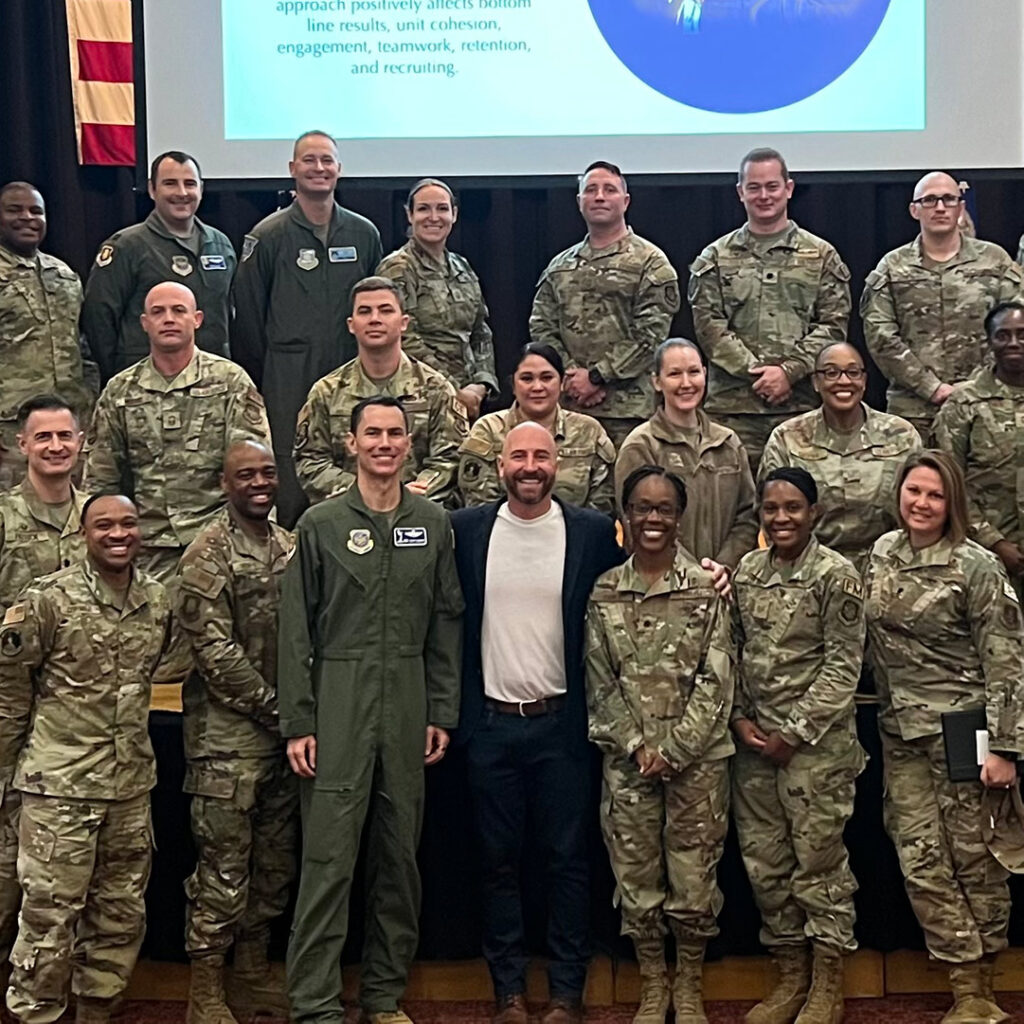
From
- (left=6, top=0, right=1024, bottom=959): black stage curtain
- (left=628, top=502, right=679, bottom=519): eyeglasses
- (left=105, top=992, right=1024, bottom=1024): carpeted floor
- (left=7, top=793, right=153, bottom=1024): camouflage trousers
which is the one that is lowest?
(left=105, top=992, right=1024, bottom=1024): carpeted floor

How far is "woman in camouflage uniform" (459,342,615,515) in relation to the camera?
516cm

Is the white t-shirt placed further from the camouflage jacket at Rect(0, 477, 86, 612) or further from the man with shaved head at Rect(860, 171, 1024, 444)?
the man with shaved head at Rect(860, 171, 1024, 444)

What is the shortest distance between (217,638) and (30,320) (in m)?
2.14

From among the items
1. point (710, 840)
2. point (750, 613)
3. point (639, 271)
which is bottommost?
point (710, 840)

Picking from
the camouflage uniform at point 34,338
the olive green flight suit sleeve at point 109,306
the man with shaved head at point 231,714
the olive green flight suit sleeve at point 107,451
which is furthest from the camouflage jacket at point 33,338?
the man with shaved head at point 231,714

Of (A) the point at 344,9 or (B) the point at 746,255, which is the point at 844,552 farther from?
(A) the point at 344,9

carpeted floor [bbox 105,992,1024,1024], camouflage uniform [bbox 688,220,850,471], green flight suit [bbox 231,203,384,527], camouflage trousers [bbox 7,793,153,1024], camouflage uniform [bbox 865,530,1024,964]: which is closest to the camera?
camouflage trousers [bbox 7,793,153,1024]

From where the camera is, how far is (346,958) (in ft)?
16.4

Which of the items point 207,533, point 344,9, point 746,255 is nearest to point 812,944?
point 207,533

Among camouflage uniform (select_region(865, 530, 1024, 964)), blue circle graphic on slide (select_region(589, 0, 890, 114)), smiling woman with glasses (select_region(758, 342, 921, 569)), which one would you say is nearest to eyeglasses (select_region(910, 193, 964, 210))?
smiling woman with glasses (select_region(758, 342, 921, 569))

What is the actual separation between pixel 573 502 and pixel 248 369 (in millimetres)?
1890

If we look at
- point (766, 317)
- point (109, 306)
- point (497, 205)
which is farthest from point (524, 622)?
point (497, 205)

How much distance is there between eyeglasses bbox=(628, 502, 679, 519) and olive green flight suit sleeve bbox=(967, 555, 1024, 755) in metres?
0.83

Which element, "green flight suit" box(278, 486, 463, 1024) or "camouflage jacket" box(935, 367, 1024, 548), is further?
"camouflage jacket" box(935, 367, 1024, 548)
